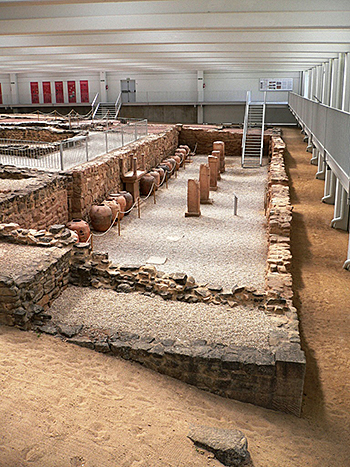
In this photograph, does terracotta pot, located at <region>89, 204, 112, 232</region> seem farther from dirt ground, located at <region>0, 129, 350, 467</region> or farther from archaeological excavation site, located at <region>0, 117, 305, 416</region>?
dirt ground, located at <region>0, 129, 350, 467</region>

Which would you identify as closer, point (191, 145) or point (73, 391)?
point (73, 391)

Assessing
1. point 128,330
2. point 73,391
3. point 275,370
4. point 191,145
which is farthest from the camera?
point 191,145

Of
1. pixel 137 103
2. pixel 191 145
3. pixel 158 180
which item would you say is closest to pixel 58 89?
pixel 137 103

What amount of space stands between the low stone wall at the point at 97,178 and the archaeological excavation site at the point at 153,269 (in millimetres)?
38

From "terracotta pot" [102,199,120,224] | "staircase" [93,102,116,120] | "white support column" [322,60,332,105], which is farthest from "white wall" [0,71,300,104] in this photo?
"terracotta pot" [102,199,120,224]

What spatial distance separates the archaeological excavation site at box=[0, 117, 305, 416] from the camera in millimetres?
6188

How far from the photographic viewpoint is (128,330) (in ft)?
22.4

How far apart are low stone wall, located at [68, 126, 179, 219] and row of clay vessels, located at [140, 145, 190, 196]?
0.79 metres

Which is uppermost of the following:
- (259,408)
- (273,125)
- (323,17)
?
(323,17)

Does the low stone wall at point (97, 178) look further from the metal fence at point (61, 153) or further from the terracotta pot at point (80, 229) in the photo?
the terracotta pot at point (80, 229)

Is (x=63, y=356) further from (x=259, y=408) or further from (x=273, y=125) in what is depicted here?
(x=273, y=125)

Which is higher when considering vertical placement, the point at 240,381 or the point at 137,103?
the point at 137,103

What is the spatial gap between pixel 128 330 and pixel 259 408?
6.93ft

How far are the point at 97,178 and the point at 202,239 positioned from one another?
399cm
